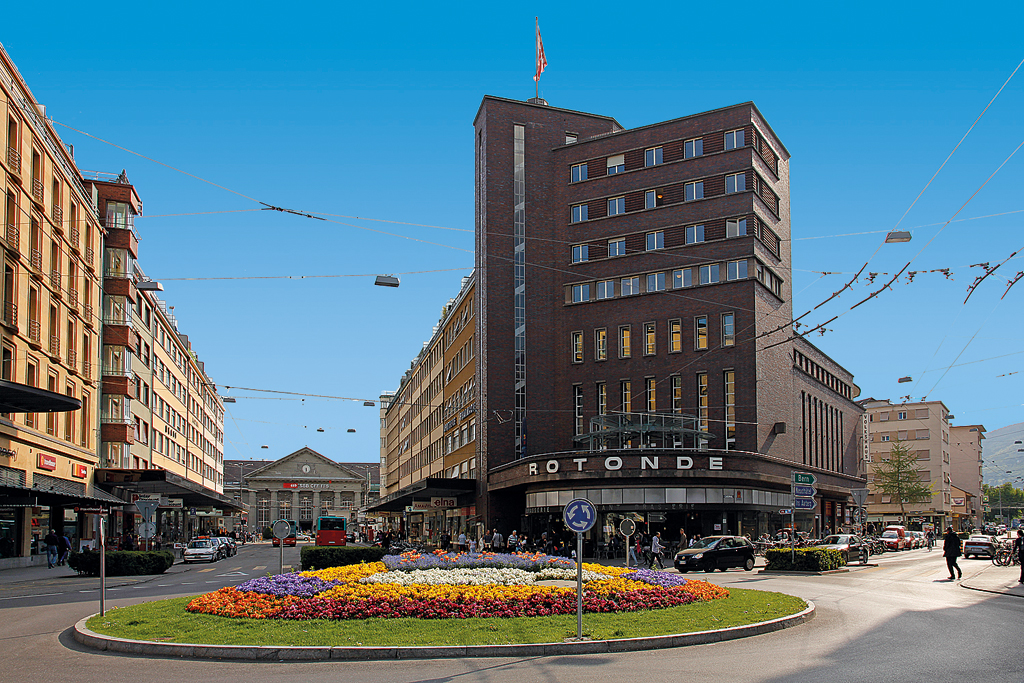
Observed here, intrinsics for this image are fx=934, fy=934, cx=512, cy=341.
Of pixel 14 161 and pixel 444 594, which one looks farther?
pixel 14 161

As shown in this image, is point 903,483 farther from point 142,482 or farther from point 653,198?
point 142,482

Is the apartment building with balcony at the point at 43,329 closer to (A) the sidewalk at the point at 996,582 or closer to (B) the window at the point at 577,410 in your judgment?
(B) the window at the point at 577,410

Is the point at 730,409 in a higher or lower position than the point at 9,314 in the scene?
lower

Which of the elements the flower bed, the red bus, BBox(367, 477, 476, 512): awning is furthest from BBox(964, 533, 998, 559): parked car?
the flower bed

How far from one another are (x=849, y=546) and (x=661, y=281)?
21617mm

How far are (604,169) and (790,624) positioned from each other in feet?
162

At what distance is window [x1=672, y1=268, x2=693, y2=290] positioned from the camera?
5928 centimetres

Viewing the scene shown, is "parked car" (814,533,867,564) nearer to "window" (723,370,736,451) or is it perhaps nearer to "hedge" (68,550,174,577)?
"window" (723,370,736,451)

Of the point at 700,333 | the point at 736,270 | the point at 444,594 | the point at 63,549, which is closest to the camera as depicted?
the point at 444,594

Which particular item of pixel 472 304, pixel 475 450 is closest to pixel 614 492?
pixel 475 450

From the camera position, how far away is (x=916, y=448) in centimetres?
11556

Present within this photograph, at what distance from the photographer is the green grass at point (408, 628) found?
14.3 meters

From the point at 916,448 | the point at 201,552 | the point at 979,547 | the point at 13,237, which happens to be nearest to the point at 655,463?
the point at 979,547

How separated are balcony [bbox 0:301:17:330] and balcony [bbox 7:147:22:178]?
209 inches
